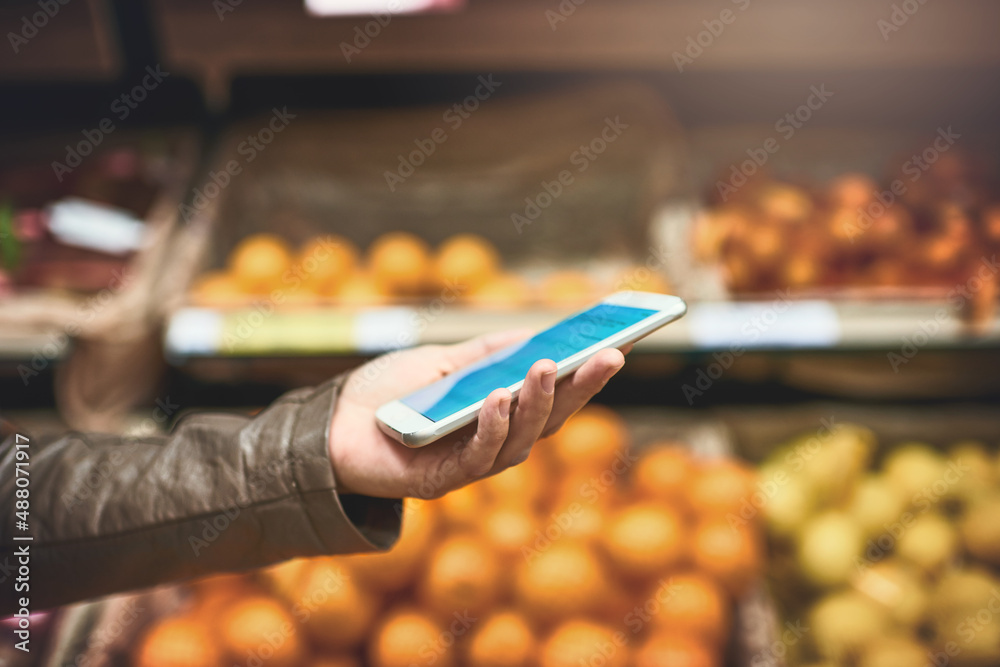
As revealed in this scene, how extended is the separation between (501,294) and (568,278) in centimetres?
17

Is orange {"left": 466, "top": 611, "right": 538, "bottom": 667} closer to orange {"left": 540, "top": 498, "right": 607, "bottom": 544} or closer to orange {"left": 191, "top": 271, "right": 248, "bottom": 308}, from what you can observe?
orange {"left": 540, "top": 498, "right": 607, "bottom": 544}

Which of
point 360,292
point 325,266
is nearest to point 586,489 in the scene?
point 360,292

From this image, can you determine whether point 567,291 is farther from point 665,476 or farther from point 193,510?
point 193,510

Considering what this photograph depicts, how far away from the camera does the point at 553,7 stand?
1.67 metres

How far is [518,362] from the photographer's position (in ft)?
2.30

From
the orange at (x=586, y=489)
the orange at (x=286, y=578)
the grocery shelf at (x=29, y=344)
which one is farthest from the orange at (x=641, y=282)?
the grocery shelf at (x=29, y=344)

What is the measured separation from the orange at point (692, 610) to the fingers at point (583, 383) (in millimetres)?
529

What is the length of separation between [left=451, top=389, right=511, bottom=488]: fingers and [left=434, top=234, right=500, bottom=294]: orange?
83 cm

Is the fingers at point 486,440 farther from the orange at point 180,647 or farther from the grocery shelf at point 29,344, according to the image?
the grocery shelf at point 29,344

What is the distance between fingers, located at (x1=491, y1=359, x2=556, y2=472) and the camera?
0.58m

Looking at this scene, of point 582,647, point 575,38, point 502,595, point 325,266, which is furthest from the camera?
point 575,38

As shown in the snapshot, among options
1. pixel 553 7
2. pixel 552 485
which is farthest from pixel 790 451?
pixel 553 7

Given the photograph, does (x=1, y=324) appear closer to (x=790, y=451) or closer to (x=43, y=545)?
(x=43, y=545)

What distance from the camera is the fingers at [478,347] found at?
784 mm
